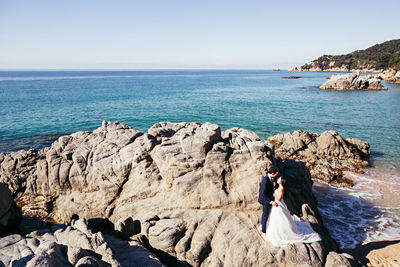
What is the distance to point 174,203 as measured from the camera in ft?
41.5

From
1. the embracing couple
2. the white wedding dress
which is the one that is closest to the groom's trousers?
the embracing couple

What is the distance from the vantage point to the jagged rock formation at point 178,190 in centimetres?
1095

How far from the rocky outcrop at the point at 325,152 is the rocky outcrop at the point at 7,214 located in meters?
23.3

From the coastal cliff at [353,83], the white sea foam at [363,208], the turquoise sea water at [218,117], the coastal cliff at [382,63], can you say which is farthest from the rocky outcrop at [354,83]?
the white sea foam at [363,208]

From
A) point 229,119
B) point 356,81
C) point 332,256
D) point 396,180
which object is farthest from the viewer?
point 356,81

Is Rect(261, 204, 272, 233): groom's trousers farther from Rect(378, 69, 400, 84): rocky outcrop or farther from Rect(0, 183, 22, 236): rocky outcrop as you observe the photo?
Rect(378, 69, 400, 84): rocky outcrop

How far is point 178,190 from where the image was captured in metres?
12.9

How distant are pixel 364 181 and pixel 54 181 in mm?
25323

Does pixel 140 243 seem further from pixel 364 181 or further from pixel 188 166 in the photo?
pixel 364 181

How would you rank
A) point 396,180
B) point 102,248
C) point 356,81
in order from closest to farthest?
point 102,248 → point 396,180 → point 356,81

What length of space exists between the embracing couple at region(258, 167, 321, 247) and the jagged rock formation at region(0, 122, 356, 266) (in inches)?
12.7

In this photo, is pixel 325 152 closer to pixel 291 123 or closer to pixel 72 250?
pixel 291 123

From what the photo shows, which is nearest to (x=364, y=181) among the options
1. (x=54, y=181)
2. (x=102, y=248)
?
(x=102, y=248)

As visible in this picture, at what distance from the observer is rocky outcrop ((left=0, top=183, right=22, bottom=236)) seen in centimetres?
1217
